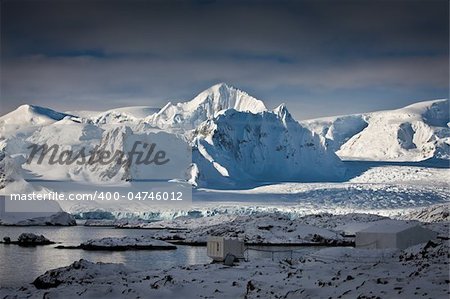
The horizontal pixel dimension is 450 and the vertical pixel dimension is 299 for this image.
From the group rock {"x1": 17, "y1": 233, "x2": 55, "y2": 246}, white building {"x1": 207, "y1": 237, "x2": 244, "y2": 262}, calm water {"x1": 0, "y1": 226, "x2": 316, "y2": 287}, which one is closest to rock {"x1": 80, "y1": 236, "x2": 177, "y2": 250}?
calm water {"x1": 0, "y1": 226, "x2": 316, "y2": 287}

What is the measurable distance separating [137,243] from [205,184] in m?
106

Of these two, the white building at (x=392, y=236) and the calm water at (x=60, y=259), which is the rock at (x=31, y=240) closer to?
the calm water at (x=60, y=259)

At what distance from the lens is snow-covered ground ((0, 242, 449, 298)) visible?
85.6 ft

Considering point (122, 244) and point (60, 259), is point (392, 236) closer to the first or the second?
point (60, 259)

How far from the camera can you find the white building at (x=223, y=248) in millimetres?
49781

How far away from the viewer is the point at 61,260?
73.9m

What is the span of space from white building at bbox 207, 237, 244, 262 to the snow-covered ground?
589 cm

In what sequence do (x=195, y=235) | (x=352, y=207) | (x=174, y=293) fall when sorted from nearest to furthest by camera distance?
1. (x=174, y=293)
2. (x=195, y=235)
3. (x=352, y=207)

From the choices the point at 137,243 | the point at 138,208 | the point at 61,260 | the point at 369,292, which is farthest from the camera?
the point at 138,208

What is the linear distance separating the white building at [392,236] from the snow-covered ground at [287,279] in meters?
12.7

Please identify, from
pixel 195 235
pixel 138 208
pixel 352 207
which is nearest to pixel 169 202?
pixel 138 208

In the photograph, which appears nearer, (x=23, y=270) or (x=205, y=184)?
(x=23, y=270)

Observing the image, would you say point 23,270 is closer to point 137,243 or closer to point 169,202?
point 137,243

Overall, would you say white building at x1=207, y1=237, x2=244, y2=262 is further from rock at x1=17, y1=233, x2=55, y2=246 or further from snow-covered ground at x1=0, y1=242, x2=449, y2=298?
rock at x1=17, y1=233, x2=55, y2=246
